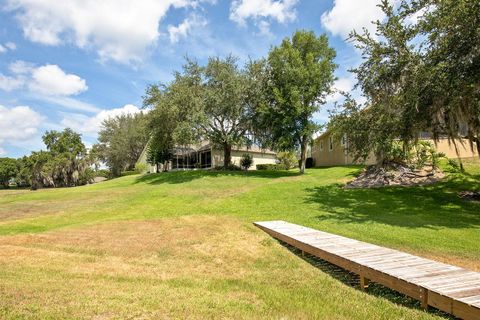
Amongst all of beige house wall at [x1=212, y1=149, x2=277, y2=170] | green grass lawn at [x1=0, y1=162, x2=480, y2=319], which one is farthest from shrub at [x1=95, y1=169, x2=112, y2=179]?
green grass lawn at [x1=0, y1=162, x2=480, y2=319]

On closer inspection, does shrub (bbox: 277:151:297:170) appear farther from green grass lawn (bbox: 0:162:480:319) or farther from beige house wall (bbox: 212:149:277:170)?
green grass lawn (bbox: 0:162:480:319)

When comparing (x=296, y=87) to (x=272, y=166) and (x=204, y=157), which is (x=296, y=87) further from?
(x=204, y=157)

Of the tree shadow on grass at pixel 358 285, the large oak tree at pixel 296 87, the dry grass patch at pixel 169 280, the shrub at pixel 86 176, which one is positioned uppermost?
the large oak tree at pixel 296 87

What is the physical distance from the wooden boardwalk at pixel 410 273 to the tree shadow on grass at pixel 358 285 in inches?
6.7

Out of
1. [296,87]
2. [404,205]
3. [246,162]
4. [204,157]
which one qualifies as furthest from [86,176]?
[404,205]

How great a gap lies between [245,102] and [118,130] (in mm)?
34004

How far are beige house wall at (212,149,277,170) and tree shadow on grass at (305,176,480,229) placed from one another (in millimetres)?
20691

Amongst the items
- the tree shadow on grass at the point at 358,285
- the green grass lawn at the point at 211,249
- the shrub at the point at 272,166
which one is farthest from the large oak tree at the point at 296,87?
the tree shadow on grass at the point at 358,285

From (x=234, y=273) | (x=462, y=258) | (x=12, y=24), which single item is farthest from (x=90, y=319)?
(x=12, y=24)

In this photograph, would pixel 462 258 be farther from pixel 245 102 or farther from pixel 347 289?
pixel 245 102

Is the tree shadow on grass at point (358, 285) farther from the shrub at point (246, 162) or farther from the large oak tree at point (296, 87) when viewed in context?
the shrub at point (246, 162)

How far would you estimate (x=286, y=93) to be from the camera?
26.9 metres

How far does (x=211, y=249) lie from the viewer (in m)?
9.26

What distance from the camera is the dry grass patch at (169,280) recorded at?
4.80 meters
